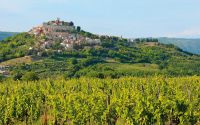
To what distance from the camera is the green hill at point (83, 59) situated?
114812mm

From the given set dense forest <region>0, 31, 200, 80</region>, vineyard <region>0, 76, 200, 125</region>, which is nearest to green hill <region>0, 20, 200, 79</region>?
dense forest <region>0, 31, 200, 80</region>

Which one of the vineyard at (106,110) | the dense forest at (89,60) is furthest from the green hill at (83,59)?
the vineyard at (106,110)

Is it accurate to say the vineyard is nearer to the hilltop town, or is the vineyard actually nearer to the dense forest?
the dense forest

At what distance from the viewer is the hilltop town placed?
15819 cm

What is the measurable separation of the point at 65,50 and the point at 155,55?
3567 centimetres

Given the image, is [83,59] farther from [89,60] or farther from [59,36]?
[59,36]

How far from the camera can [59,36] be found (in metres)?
178

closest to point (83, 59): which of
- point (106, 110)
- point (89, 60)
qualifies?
point (89, 60)

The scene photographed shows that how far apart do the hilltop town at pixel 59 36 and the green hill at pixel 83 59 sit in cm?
67

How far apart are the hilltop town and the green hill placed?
671 millimetres

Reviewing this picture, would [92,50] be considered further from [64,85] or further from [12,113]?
[12,113]

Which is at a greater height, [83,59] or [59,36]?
[59,36]

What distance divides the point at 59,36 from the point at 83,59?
147ft

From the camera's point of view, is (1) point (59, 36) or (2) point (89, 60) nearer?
(2) point (89, 60)
